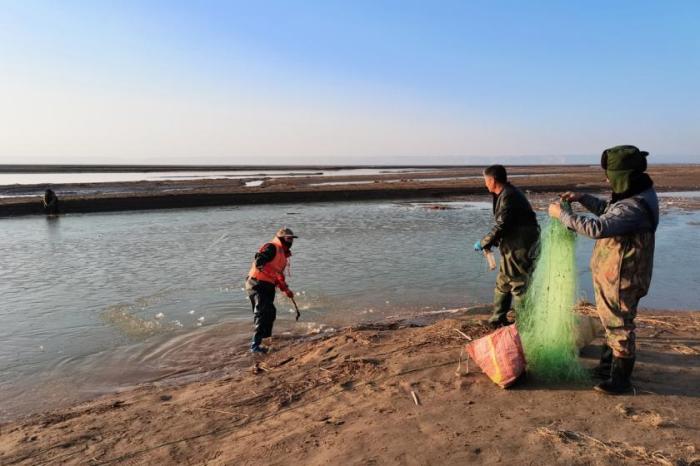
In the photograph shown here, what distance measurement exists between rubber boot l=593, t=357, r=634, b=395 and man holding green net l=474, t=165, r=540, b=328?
139cm

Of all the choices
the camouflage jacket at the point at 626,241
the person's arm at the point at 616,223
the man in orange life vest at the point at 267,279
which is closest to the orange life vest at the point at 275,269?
the man in orange life vest at the point at 267,279

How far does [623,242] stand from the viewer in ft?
11.7

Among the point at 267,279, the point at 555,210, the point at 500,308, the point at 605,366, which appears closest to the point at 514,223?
the point at 500,308

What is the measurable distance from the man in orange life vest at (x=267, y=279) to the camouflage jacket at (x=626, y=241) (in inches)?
145

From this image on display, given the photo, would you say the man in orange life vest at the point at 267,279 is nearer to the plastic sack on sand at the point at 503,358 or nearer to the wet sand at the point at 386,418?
the wet sand at the point at 386,418

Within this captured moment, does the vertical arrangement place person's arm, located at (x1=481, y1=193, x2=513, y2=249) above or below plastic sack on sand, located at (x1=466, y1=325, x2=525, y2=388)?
above

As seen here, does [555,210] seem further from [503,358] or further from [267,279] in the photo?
[267,279]

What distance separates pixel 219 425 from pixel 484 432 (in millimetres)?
2106

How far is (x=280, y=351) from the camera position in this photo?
6309mm

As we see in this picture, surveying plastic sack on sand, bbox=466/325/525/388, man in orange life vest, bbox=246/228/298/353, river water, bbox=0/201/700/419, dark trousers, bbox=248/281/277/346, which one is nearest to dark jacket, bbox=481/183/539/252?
plastic sack on sand, bbox=466/325/525/388

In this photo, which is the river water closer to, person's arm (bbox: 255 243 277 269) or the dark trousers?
the dark trousers

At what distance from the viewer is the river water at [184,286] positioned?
6.39 m

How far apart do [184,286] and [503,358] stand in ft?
24.5

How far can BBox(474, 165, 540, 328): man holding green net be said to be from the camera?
17.1 feet
